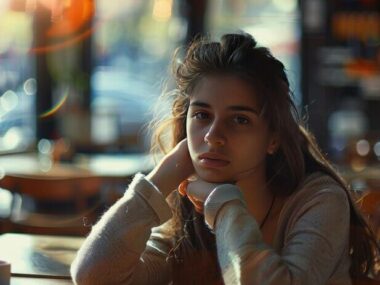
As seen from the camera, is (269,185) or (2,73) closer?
(269,185)

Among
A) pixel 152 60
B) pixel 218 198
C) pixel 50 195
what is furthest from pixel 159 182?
pixel 152 60

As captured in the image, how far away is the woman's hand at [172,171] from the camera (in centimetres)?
190

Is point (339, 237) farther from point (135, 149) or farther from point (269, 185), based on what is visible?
point (135, 149)

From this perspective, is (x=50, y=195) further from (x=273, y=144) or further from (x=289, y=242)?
(x=289, y=242)

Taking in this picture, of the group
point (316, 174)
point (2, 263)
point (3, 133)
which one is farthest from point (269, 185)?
point (3, 133)

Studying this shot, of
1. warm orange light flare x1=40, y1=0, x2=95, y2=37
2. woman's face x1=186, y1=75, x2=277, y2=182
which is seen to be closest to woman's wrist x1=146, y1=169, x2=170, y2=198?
woman's face x1=186, y1=75, x2=277, y2=182

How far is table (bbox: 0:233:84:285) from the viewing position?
2.21m

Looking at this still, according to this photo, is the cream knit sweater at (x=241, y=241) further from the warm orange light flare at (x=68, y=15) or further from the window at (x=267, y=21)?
the window at (x=267, y=21)

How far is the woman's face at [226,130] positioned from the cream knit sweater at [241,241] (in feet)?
0.28

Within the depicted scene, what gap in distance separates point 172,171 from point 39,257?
2.56ft

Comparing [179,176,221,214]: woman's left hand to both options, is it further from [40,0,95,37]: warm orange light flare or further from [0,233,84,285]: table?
[40,0,95,37]: warm orange light flare

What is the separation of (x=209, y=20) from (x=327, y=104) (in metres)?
1.42

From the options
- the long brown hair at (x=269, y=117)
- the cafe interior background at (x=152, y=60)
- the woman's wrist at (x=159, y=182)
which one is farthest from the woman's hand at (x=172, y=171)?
the cafe interior background at (x=152, y=60)

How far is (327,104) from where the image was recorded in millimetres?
8453
